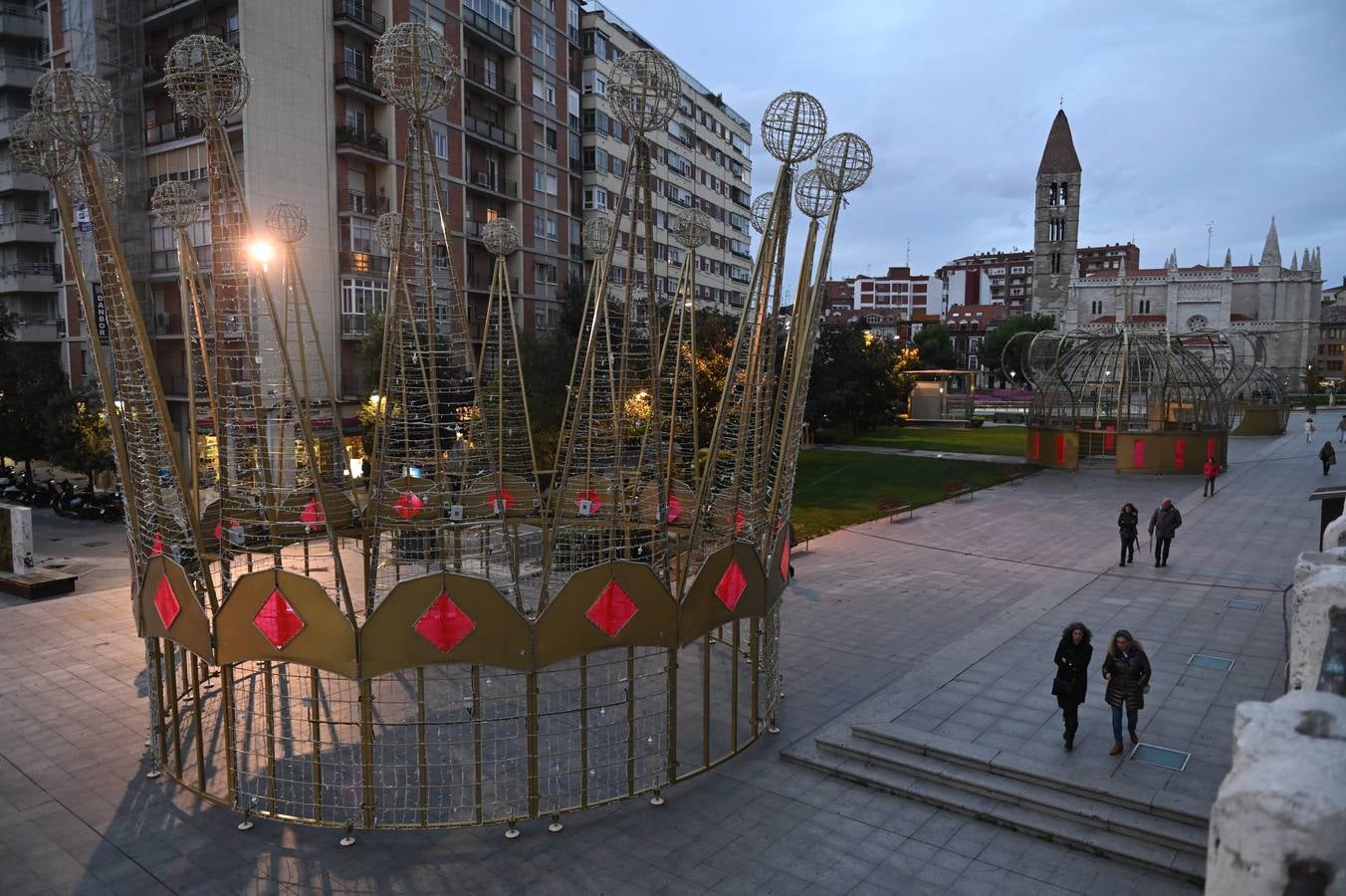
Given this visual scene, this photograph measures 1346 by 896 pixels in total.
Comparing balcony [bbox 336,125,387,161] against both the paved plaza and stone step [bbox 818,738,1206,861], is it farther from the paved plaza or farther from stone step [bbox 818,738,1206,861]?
stone step [bbox 818,738,1206,861]

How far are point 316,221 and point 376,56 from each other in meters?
22.6

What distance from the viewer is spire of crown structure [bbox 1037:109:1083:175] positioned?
97.4 meters

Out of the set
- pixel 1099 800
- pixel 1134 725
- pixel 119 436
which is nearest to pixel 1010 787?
pixel 1099 800

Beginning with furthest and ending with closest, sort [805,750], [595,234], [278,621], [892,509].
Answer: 1. [892,509]
2. [595,234]
3. [805,750]
4. [278,621]

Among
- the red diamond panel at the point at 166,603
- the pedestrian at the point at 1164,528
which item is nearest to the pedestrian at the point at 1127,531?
the pedestrian at the point at 1164,528

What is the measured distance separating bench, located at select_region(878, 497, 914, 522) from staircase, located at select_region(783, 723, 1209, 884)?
48.4ft

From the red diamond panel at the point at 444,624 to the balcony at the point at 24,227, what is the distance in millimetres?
41279

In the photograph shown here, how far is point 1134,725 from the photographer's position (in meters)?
9.73

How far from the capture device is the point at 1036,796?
8.80 metres

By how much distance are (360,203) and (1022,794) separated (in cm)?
2866

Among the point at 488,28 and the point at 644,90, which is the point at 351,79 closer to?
the point at 488,28

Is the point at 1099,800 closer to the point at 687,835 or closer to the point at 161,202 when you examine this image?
the point at 687,835

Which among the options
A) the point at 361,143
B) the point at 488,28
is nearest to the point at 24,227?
the point at 361,143

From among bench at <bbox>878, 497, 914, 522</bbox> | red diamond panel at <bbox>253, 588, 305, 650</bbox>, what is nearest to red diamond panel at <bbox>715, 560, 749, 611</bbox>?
red diamond panel at <bbox>253, 588, 305, 650</bbox>
